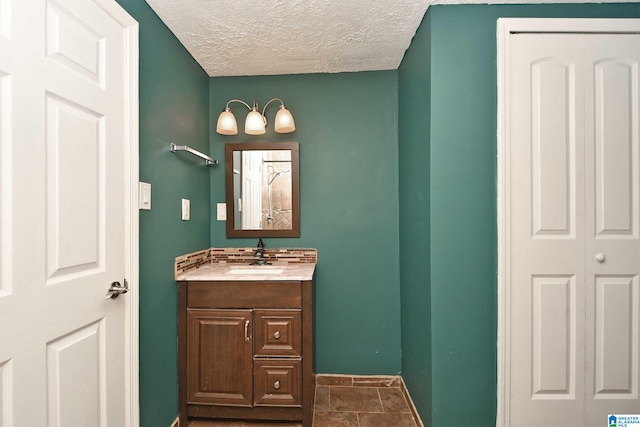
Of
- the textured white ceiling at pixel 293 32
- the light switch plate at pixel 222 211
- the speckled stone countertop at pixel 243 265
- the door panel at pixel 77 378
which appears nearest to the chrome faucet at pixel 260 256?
the speckled stone countertop at pixel 243 265

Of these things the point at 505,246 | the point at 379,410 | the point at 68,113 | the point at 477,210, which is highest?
the point at 68,113

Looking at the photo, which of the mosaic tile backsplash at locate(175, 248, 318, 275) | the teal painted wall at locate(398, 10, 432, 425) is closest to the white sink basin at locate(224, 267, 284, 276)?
the mosaic tile backsplash at locate(175, 248, 318, 275)

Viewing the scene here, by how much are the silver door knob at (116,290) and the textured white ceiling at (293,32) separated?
4.49 feet

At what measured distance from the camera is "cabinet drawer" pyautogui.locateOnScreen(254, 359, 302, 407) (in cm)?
174

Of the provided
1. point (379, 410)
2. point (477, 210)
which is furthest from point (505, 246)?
point (379, 410)

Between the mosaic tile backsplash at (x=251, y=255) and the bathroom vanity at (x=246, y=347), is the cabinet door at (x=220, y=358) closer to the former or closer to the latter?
the bathroom vanity at (x=246, y=347)

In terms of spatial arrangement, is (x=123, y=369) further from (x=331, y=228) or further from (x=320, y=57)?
(x=320, y=57)

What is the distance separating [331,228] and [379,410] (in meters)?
1.24

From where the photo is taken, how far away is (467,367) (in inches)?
61.7

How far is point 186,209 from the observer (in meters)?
1.93

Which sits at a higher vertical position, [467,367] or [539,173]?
[539,173]

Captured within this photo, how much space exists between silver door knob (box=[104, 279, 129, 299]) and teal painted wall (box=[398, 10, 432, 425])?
1434mm

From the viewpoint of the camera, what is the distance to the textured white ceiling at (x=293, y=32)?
1570 mm

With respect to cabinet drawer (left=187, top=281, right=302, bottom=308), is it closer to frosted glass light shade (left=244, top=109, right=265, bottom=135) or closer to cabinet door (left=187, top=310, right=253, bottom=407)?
cabinet door (left=187, top=310, right=253, bottom=407)
